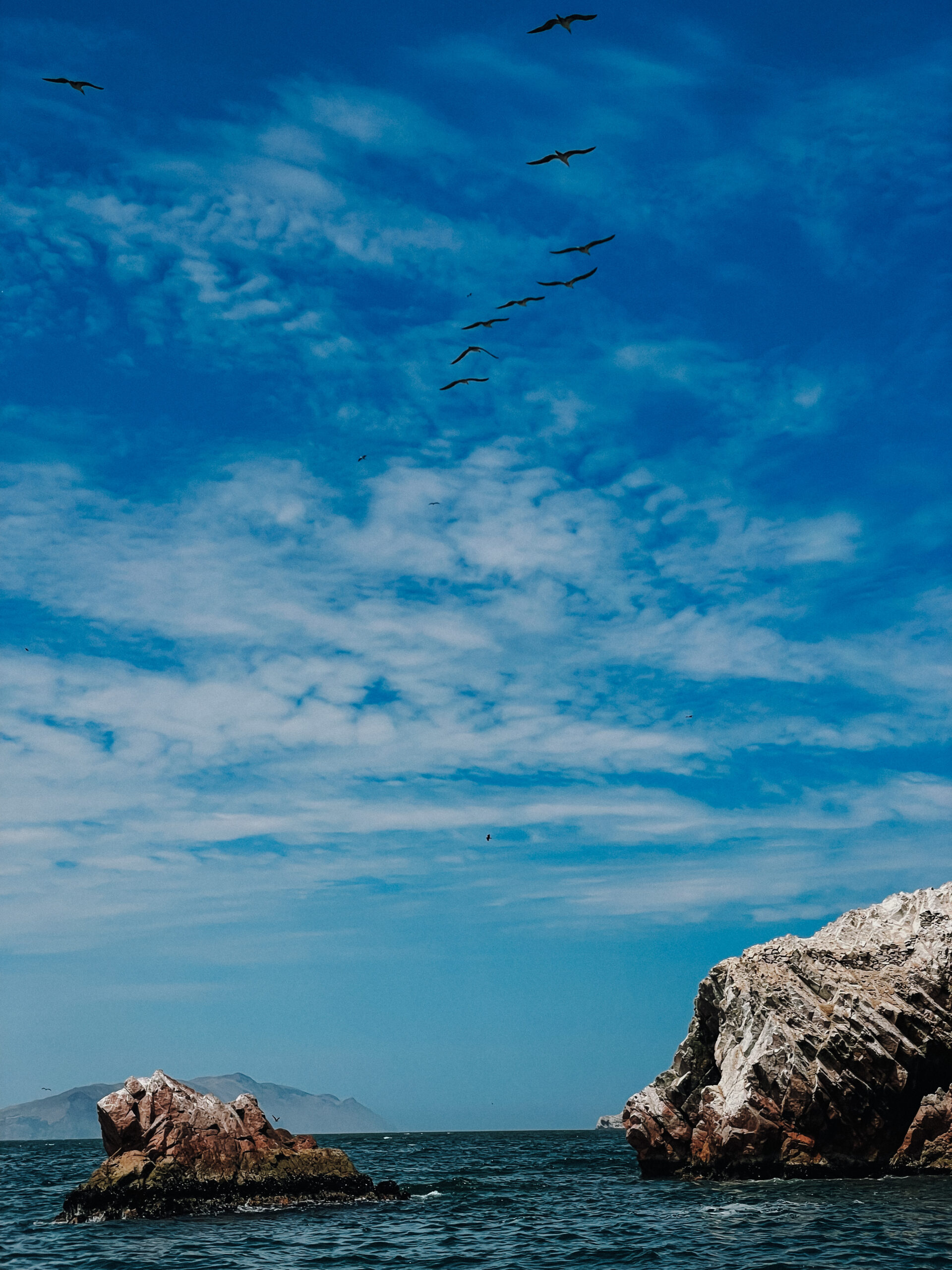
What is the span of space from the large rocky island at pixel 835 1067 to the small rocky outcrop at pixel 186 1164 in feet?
47.9

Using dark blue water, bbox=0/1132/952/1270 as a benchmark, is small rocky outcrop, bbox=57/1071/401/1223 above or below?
above

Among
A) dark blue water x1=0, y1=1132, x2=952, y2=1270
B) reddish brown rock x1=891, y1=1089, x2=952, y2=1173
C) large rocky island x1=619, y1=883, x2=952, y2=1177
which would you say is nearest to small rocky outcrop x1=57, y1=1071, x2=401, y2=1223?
dark blue water x1=0, y1=1132, x2=952, y2=1270

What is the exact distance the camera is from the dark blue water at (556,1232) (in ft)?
Answer: 86.8

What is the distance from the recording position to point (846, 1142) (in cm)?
3903

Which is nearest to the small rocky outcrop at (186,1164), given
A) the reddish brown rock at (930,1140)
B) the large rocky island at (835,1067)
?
the large rocky island at (835,1067)

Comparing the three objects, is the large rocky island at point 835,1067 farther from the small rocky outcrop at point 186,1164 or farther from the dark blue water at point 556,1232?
the small rocky outcrop at point 186,1164

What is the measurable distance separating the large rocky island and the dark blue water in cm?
129

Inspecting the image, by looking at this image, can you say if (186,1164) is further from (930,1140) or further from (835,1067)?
(930,1140)

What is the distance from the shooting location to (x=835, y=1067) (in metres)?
39.0

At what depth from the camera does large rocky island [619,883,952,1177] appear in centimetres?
3866

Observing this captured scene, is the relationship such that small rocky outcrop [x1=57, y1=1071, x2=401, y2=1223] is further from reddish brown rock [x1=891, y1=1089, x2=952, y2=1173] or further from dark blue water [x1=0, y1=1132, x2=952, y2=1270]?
reddish brown rock [x1=891, y1=1089, x2=952, y2=1173]

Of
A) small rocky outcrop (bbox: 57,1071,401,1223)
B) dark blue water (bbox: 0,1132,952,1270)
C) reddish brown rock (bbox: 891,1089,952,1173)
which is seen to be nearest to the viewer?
dark blue water (bbox: 0,1132,952,1270)

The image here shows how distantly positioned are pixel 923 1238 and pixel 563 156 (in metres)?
29.4

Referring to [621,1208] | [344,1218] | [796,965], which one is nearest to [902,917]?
[796,965]
